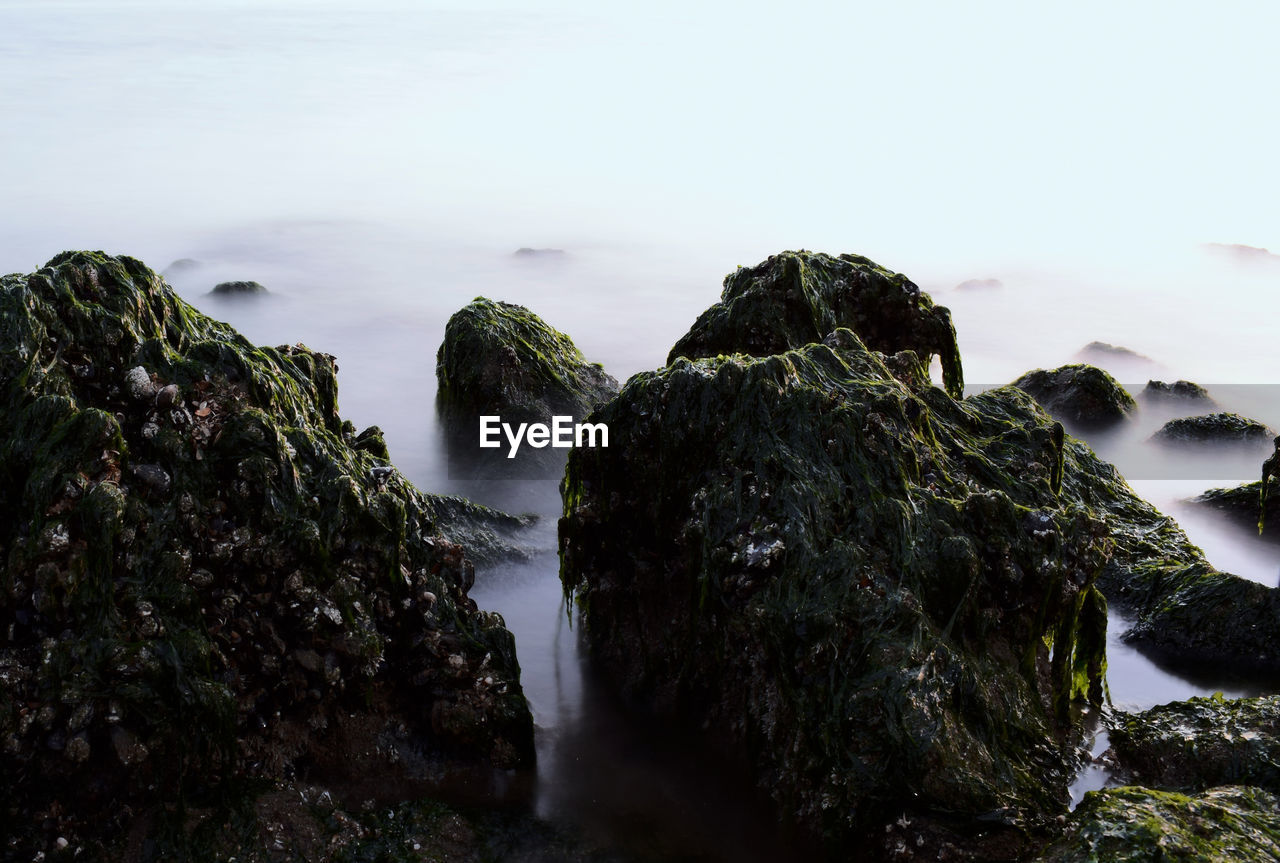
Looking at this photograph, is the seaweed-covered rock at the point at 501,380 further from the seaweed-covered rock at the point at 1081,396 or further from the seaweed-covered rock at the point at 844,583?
the seaweed-covered rock at the point at 1081,396

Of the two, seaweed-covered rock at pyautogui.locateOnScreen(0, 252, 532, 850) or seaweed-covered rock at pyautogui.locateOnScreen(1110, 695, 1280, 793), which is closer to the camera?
seaweed-covered rock at pyautogui.locateOnScreen(0, 252, 532, 850)

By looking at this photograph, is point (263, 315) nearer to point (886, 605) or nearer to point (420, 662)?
point (420, 662)

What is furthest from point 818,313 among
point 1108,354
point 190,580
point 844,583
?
point 1108,354

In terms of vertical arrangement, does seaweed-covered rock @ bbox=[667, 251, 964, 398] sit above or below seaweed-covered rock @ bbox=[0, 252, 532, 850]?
above

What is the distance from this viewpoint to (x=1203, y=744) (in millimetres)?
3248

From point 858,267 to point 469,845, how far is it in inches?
137

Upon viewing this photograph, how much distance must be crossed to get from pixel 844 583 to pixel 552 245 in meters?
12.7

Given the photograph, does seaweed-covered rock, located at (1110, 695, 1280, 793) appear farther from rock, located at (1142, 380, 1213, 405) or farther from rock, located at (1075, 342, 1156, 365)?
rock, located at (1075, 342, 1156, 365)

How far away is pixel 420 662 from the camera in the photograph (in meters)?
3.32

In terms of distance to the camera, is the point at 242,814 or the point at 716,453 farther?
the point at 716,453

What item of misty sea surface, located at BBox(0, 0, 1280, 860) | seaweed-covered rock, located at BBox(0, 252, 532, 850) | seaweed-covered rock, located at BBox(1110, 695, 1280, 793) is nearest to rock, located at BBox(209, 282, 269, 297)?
misty sea surface, located at BBox(0, 0, 1280, 860)

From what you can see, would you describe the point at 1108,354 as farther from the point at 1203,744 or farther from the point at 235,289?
the point at 235,289

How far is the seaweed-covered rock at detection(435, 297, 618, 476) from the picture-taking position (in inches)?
255

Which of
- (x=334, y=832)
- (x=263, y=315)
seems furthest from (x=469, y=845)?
(x=263, y=315)
